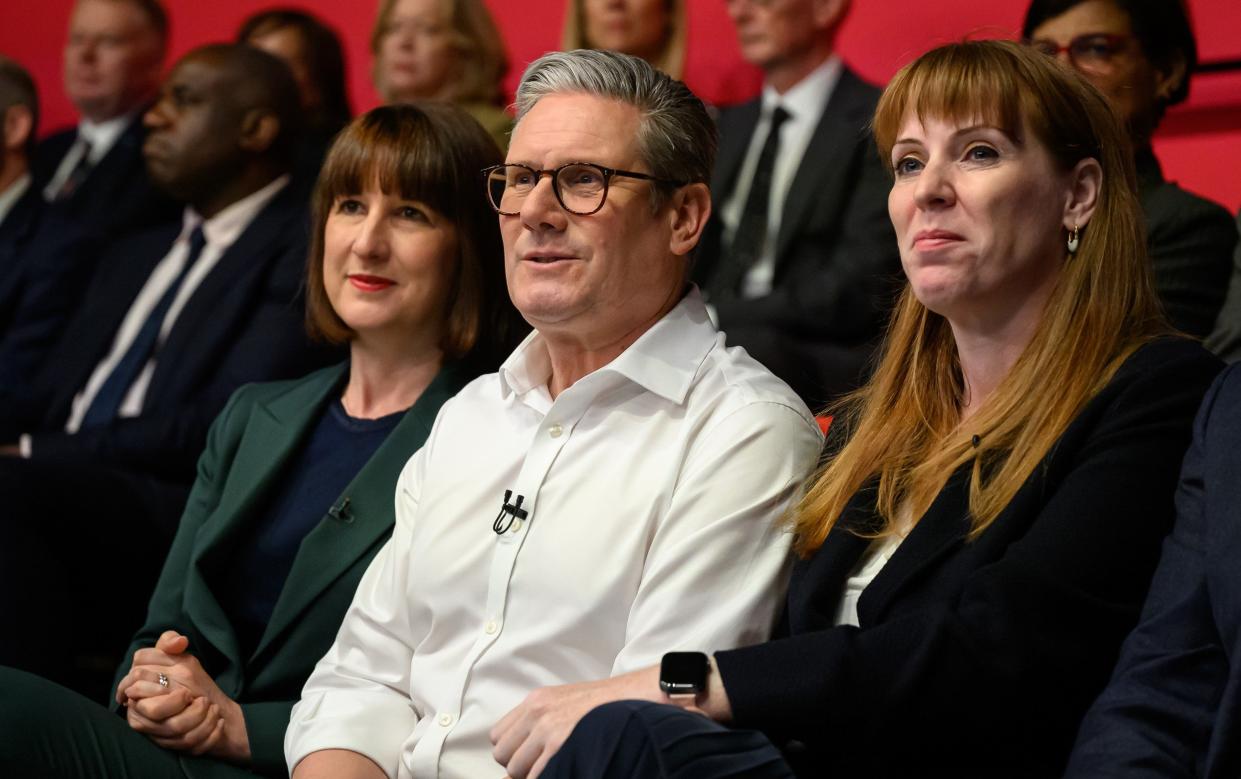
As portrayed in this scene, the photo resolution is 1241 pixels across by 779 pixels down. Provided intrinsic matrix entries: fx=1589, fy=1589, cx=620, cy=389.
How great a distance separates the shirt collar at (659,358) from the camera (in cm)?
191

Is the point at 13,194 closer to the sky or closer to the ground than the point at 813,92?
closer to the ground

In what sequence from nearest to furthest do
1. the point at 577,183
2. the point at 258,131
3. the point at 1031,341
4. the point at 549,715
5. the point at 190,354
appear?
the point at 549,715 → the point at 1031,341 → the point at 577,183 → the point at 190,354 → the point at 258,131

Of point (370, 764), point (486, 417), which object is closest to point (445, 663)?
point (370, 764)

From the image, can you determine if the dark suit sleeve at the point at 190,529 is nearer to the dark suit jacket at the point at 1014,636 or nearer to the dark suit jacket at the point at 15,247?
the dark suit jacket at the point at 1014,636

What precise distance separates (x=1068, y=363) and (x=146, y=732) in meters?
1.24

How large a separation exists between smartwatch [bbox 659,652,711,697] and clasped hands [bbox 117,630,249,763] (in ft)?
2.48

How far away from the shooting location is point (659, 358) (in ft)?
6.35

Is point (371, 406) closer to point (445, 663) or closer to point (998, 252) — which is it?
point (445, 663)

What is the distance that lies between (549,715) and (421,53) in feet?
9.33

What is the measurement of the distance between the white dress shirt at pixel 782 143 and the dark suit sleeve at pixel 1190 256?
101cm

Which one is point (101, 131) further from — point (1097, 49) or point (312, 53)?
point (1097, 49)

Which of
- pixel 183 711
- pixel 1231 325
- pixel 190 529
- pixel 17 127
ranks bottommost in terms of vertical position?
pixel 183 711

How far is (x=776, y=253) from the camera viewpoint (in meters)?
3.38

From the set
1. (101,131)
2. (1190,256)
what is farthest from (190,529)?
(101,131)
